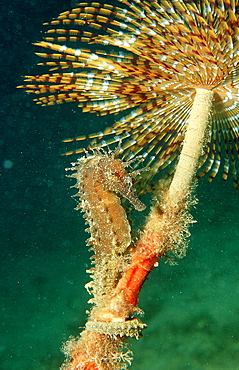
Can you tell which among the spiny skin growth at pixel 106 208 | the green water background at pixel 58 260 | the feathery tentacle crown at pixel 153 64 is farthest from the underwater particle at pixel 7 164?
the spiny skin growth at pixel 106 208

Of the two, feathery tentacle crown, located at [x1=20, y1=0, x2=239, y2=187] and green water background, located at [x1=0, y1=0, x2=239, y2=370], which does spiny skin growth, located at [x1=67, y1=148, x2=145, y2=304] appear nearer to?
feathery tentacle crown, located at [x1=20, y1=0, x2=239, y2=187]

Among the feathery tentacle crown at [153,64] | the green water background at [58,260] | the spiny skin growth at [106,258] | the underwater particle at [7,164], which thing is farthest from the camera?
the underwater particle at [7,164]

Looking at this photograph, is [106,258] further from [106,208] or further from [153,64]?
[153,64]

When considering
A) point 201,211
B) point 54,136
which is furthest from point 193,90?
point 54,136

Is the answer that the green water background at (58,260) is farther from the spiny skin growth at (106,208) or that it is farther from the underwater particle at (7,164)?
the spiny skin growth at (106,208)

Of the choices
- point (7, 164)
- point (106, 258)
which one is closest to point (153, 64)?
point (106, 258)

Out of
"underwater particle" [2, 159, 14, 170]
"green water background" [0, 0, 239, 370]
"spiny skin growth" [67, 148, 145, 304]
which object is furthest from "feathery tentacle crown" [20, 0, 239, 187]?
"underwater particle" [2, 159, 14, 170]
